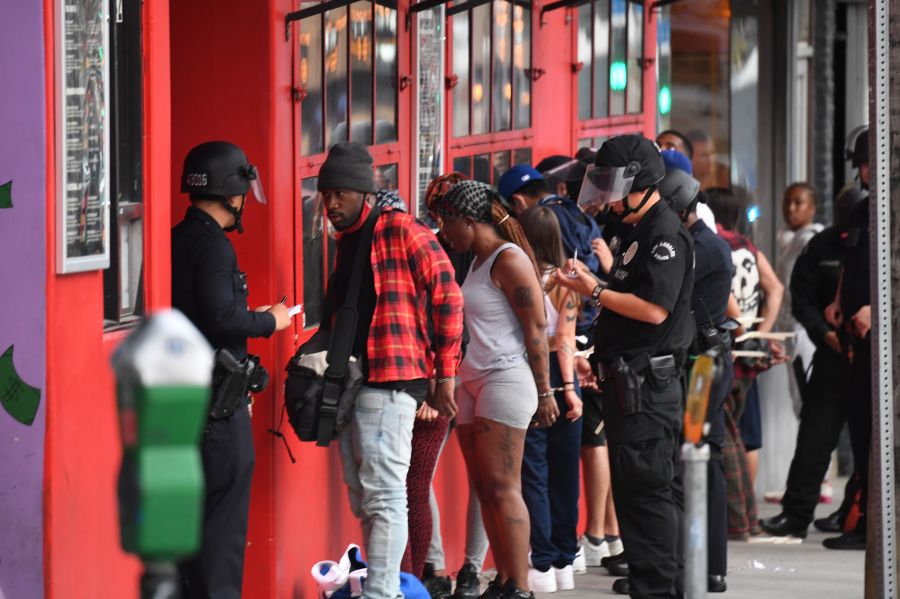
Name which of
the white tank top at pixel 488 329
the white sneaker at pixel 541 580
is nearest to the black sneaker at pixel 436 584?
the white sneaker at pixel 541 580

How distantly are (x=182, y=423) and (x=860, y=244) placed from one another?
722 cm

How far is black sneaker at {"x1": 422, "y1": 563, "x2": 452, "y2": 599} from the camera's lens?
742 centimetres

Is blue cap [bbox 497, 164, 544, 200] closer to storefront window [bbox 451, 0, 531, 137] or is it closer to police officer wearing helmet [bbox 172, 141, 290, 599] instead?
storefront window [bbox 451, 0, 531, 137]

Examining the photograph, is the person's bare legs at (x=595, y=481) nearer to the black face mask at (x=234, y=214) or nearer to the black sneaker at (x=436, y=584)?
the black sneaker at (x=436, y=584)

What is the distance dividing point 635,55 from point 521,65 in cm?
191

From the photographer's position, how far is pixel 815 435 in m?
9.90

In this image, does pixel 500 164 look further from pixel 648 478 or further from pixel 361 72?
pixel 648 478

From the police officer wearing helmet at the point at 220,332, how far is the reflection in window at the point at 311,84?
0.93m

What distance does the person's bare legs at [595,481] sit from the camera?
27.5ft

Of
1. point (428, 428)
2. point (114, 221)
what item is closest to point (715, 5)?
point (428, 428)

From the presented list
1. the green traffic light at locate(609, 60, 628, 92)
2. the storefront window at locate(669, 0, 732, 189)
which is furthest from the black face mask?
the storefront window at locate(669, 0, 732, 189)

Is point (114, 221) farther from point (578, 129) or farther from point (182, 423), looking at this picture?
point (578, 129)

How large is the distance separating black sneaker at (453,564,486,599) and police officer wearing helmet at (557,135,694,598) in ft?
3.79

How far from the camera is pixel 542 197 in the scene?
8.15m
